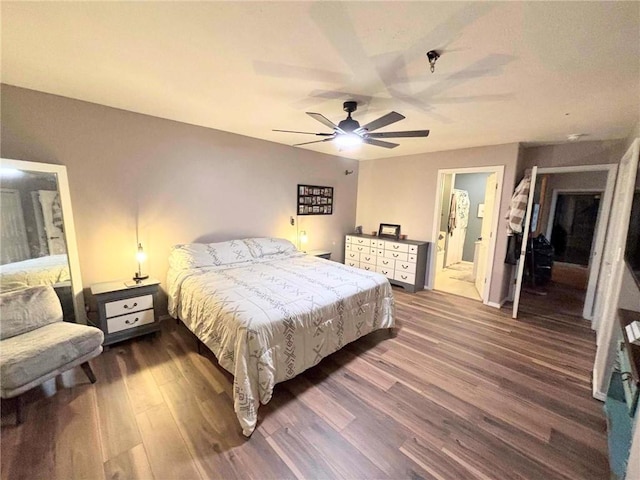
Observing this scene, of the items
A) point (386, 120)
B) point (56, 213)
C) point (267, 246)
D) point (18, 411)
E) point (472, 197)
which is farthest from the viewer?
point (472, 197)

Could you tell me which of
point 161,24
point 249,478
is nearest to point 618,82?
point 161,24

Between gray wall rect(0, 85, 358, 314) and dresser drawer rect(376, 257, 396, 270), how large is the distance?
1923 mm

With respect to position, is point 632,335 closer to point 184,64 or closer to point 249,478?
point 249,478

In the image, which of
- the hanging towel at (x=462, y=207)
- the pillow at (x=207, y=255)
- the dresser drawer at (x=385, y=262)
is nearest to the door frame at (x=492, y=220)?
the dresser drawer at (x=385, y=262)

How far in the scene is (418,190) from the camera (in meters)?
4.67

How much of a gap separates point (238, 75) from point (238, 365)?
2071mm

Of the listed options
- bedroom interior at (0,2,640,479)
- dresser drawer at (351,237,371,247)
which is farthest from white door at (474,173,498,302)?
dresser drawer at (351,237,371,247)

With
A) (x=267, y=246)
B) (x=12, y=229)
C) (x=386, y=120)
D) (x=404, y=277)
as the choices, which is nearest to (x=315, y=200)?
(x=267, y=246)

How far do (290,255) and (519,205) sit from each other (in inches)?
129

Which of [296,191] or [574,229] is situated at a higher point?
[296,191]

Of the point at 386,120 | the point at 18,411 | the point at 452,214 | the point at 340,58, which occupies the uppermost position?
the point at 340,58

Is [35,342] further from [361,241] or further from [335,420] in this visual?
[361,241]

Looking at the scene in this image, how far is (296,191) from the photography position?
4.45 m

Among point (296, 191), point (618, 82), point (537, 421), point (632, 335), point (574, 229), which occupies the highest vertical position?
point (618, 82)
